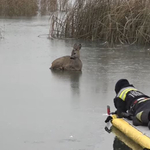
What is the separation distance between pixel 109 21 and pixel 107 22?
0.19m

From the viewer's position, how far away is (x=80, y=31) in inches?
664

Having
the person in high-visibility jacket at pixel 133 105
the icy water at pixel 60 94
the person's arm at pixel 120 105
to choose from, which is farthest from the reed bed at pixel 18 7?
the person's arm at pixel 120 105

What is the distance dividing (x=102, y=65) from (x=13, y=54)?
283 cm

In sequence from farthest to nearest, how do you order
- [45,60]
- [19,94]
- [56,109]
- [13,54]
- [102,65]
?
[13,54]
[45,60]
[102,65]
[19,94]
[56,109]

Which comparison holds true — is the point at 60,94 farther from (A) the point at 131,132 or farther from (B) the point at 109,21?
(B) the point at 109,21

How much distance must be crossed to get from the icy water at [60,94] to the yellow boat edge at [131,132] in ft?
0.52

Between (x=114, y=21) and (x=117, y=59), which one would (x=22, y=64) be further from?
(x=114, y=21)

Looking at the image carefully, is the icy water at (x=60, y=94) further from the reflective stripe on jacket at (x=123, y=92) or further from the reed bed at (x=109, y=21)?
the reed bed at (x=109, y=21)

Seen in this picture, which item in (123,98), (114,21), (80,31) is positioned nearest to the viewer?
(123,98)

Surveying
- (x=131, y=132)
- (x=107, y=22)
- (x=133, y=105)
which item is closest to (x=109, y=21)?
(x=107, y=22)

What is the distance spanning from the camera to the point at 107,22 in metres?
15.5

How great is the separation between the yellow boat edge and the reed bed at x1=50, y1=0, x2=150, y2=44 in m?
8.90

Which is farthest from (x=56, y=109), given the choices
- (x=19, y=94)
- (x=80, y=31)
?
(x=80, y=31)

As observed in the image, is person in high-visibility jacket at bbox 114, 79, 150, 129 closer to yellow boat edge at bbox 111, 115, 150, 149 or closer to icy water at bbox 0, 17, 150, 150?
yellow boat edge at bbox 111, 115, 150, 149
